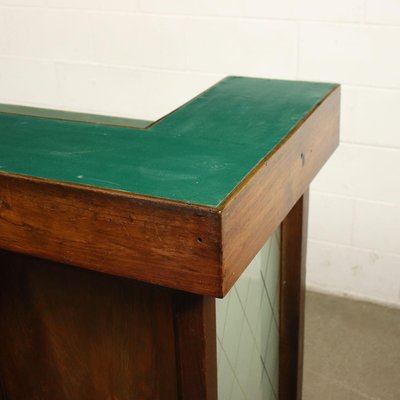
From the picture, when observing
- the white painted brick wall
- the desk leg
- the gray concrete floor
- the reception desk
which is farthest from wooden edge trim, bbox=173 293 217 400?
the white painted brick wall

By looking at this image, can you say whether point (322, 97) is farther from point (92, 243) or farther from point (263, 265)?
point (92, 243)

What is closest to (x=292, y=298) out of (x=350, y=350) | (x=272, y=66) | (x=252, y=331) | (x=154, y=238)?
(x=252, y=331)

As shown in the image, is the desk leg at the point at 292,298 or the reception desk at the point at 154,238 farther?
the desk leg at the point at 292,298

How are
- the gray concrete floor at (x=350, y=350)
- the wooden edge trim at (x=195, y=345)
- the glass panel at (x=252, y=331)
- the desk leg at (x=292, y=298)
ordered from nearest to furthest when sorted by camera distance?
the wooden edge trim at (x=195, y=345) → the glass panel at (x=252, y=331) → the desk leg at (x=292, y=298) → the gray concrete floor at (x=350, y=350)

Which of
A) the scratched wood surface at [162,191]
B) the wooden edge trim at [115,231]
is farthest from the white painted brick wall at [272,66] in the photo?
the wooden edge trim at [115,231]

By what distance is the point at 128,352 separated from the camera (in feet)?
3.41

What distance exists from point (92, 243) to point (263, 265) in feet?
1.57

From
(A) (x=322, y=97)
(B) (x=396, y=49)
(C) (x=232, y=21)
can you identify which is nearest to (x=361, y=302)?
(B) (x=396, y=49)

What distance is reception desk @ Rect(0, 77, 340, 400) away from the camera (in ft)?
2.63

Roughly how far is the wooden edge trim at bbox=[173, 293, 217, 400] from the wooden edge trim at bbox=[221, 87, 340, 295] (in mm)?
103

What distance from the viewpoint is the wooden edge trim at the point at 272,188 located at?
0.79m

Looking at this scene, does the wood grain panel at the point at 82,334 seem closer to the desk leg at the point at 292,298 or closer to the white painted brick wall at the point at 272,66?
the desk leg at the point at 292,298

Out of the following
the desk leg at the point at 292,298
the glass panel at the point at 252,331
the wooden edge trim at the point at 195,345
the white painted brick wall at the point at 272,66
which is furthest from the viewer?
the white painted brick wall at the point at 272,66

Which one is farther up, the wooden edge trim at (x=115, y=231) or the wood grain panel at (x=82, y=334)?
the wooden edge trim at (x=115, y=231)
